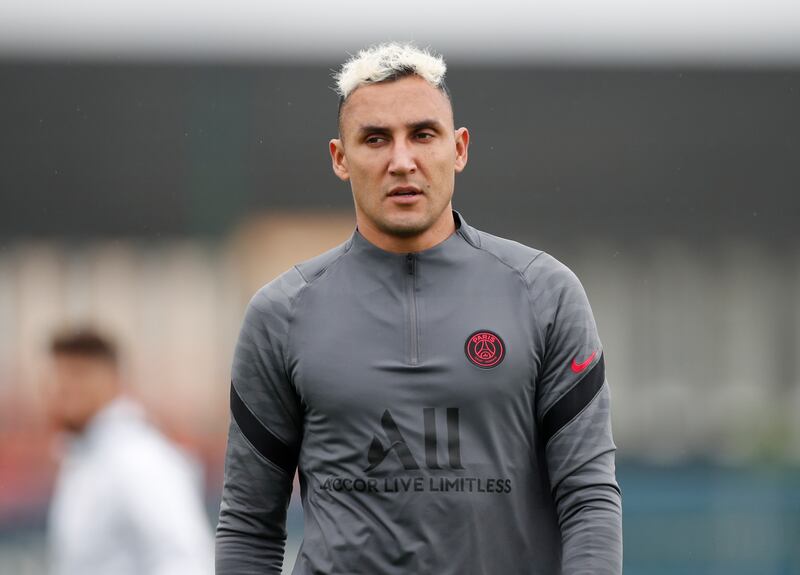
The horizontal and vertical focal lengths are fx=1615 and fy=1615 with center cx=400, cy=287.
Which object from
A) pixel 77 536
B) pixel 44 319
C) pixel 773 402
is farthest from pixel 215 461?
pixel 77 536

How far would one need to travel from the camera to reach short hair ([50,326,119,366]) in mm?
6148

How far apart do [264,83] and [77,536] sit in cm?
1087

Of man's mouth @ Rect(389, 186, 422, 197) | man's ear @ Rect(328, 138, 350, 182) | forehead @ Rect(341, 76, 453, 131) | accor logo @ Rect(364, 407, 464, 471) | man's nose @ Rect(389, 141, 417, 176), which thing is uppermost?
forehead @ Rect(341, 76, 453, 131)

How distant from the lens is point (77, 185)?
16.5m

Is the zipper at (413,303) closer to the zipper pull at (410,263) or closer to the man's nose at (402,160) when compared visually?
the zipper pull at (410,263)

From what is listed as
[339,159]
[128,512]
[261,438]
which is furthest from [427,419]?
[128,512]

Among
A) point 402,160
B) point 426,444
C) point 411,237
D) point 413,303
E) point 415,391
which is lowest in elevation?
point 426,444

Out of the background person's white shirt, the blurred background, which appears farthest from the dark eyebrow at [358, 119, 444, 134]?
the blurred background

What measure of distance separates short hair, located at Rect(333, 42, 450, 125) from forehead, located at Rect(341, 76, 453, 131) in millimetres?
13

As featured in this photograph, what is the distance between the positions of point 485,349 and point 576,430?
0.80 feet

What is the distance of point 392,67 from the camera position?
11.0 ft

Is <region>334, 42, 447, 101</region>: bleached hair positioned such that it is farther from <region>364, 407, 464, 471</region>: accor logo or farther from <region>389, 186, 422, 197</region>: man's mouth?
<region>364, 407, 464, 471</region>: accor logo

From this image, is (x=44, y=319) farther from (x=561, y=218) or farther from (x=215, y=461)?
(x=561, y=218)

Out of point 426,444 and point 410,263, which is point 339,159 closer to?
point 410,263
